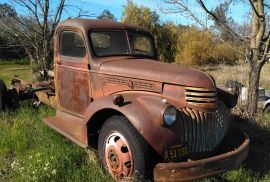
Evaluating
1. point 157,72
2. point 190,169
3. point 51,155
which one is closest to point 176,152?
point 190,169

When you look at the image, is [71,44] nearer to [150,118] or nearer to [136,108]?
[136,108]

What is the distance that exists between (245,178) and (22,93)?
16.7 feet

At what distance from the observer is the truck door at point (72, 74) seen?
600 centimetres

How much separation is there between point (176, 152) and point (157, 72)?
105 centimetres

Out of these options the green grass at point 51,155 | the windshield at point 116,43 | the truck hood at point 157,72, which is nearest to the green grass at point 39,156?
the green grass at point 51,155

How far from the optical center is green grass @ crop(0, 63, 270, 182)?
478 cm

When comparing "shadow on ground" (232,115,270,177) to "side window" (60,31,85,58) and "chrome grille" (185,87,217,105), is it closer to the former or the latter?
"chrome grille" (185,87,217,105)

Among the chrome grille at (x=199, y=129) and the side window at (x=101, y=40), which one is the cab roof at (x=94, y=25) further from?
the chrome grille at (x=199, y=129)

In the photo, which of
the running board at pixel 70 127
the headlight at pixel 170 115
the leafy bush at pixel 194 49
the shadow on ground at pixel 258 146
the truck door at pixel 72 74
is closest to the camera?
the headlight at pixel 170 115

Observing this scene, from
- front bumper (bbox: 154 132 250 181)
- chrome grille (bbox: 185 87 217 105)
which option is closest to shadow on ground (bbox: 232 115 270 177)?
front bumper (bbox: 154 132 250 181)

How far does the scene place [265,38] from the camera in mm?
8398

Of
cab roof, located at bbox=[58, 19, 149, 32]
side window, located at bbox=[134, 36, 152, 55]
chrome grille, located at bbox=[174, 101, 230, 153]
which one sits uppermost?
cab roof, located at bbox=[58, 19, 149, 32]

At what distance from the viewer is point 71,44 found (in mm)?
6297

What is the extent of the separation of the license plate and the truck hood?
73 centimetres
